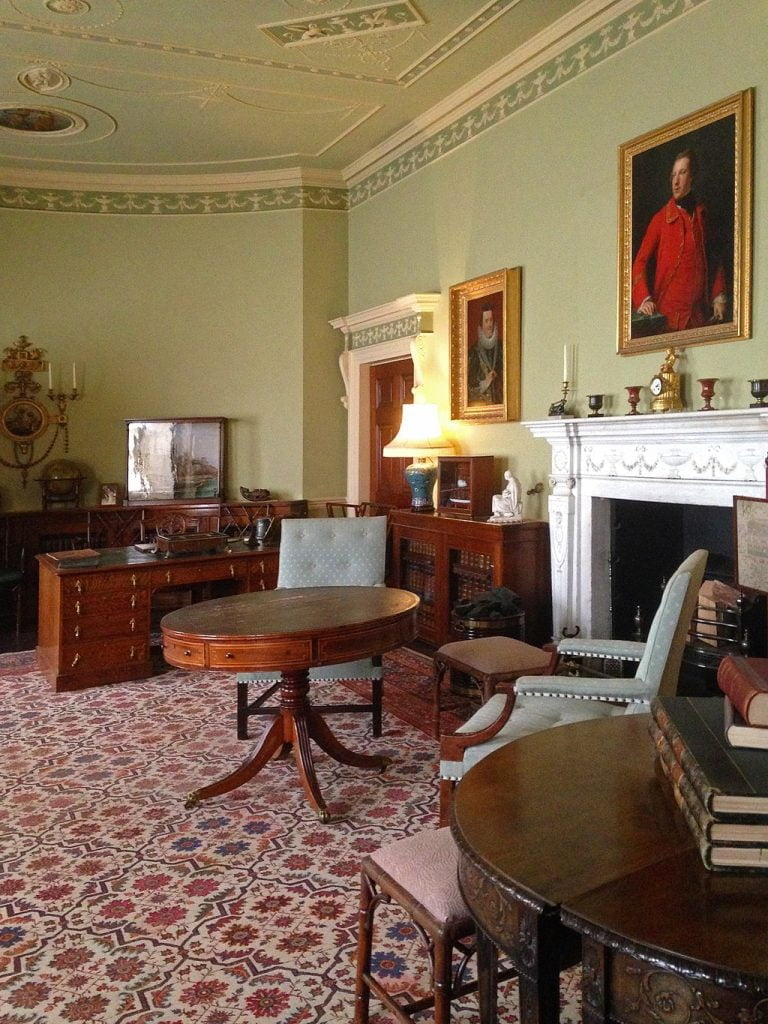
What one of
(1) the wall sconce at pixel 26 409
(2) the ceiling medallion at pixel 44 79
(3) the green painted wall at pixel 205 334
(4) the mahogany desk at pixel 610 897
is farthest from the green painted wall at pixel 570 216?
(1) the wall sconce at pixel 26 409

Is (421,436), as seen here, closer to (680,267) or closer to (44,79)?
(680,267)

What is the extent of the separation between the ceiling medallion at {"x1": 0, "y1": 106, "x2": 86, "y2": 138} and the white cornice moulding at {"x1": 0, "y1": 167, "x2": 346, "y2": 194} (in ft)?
2.73

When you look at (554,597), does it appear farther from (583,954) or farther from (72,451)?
(72,451)

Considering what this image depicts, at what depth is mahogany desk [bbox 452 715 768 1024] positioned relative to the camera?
1.00 meters

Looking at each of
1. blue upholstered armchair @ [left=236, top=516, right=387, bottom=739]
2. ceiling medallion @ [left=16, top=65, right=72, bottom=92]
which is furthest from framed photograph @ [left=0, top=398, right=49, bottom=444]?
blue upholstered armchair @ [left=236, top=516, right=387, bottom=739]

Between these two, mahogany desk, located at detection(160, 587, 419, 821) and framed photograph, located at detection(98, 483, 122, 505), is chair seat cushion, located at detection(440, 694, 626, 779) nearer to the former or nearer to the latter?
mahogany desk, located at detection(160, 587, 419, 821)

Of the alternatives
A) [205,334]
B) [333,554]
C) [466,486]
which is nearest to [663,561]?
[466,486]

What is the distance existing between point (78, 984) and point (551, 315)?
171 inches

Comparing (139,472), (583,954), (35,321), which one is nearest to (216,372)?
(139,472)

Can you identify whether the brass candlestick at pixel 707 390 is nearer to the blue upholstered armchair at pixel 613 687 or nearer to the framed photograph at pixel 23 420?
the blue upholstered armchair at pixel 613 687

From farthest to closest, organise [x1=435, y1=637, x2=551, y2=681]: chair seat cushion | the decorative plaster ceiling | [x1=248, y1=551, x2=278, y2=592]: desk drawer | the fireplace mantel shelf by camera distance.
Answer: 1. [x1=248, y1=551, x2=278, y2=592]: desk drawer
2. the decorative plaster ceiling
3. [x1=435, y1=637, x2=551, y2=681]: chair seat cushion
4. the fireplace mantel shelf

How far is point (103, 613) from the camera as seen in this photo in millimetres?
5270

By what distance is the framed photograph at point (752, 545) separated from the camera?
256 centimetres

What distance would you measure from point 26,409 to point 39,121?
2.42m
